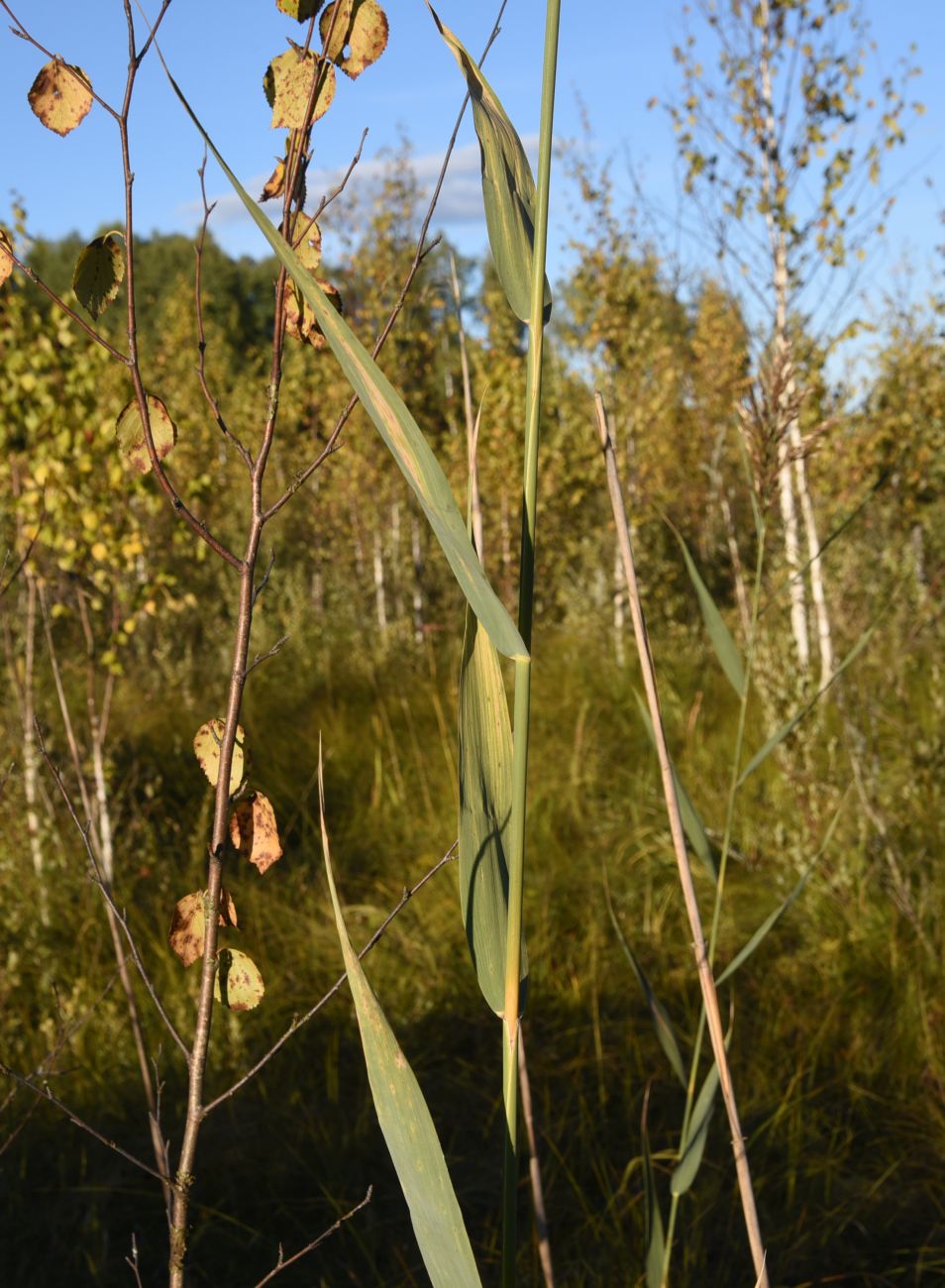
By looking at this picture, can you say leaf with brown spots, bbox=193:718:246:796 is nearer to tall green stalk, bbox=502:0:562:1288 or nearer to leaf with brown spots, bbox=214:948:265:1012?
leaf with brown spots, bbox=214:948:265:1012

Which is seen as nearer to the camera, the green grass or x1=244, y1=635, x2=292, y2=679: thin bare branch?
x1=244, y1=635, x2=292, y2=679: thin bare branch

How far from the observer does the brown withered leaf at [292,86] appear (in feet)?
2.57

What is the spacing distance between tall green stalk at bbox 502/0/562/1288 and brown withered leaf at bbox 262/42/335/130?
0.70 ft

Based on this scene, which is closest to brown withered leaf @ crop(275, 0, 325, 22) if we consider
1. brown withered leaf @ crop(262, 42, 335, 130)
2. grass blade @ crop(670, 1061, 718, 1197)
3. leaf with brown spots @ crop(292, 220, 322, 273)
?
brown withered leaf @ crop(262, 42, 335, 130)

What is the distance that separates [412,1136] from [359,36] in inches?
26.7

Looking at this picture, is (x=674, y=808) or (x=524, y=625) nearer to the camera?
(x=524, y=625)

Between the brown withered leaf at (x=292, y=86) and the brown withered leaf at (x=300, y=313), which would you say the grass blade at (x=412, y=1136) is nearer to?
the brown withered leaf at (x=300, y=313)

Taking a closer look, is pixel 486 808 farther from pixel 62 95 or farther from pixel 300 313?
pixel 62 95

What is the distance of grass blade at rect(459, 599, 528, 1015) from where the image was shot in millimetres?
638

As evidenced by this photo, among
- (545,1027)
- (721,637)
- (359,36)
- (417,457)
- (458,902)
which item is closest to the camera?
(417,457)

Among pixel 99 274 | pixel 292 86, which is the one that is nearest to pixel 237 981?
pixel 99 274

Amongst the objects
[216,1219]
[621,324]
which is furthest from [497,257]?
[621,324]

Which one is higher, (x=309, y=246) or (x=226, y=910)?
(x=309, y=246)

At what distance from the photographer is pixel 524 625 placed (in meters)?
0.63
